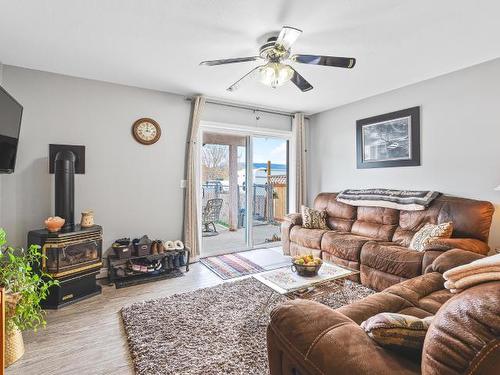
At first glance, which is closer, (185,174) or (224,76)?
(224,76)

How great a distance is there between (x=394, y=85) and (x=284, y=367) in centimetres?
380

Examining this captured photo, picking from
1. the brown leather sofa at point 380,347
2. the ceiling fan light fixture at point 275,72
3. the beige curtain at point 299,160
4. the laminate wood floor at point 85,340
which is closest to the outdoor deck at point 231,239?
the beige curtain at point 299,160

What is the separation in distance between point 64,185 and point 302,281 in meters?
2.66

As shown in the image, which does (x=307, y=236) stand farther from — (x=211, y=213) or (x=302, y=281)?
(x=211, y=213)

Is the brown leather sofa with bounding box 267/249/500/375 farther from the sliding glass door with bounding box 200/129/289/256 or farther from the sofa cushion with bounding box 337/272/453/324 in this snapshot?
the sliding glass door with bounding box 200/129/289/256

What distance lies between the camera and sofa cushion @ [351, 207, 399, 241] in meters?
3.47

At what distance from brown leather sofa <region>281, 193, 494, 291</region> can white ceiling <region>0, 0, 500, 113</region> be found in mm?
1689

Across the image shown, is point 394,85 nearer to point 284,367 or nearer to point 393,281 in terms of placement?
point 393,281

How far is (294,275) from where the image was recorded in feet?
7.79

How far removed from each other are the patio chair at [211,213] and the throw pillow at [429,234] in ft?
10.4

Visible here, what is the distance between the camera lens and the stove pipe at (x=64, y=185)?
2883 millimetres

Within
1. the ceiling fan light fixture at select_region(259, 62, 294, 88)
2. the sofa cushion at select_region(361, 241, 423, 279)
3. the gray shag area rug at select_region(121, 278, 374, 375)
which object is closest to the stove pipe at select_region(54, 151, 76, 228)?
the gray shag area rug at select_region(121, 278, 374, 375)

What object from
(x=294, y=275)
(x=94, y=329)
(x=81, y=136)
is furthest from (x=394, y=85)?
(x=94, y=329)

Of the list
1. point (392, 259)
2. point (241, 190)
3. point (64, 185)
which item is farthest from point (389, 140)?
point (64, 185)
